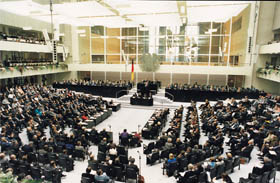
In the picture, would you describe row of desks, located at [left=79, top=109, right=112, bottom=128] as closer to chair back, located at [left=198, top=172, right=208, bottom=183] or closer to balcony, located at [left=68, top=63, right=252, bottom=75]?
chair back, located at [left=198, top=172, right=208, bottom=183]

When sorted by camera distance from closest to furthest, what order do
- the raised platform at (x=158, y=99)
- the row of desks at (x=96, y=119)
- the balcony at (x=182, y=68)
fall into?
1. the row of desks at (x=96, y=119)
2. the raised platform at (x=158, y=99)
3. the balcony at (x=182, y=68)

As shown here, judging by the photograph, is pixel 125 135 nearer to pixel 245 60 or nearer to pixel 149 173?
pixel 149 173

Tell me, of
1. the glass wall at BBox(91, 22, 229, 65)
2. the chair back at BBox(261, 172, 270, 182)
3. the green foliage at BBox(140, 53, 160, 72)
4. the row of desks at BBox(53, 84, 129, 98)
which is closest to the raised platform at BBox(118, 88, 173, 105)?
the row of desks at BBox(53, 84, 129, 98)

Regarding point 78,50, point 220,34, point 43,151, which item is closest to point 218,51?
point 220,34

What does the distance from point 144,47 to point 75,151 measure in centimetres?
2234

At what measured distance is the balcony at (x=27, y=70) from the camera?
18558 mm

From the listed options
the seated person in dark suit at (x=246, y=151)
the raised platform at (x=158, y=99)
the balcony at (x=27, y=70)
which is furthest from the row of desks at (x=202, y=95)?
the balcony at (x=27, y=70)

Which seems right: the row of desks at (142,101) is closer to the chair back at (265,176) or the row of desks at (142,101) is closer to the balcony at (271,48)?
the balcony at (271,48)

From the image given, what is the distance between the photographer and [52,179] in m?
6.58

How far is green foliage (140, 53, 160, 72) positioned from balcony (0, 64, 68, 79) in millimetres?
11627

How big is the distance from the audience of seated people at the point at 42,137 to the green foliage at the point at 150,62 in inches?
375

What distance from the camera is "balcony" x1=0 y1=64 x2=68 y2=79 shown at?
1856 cm

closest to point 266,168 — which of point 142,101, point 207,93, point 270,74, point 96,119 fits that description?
point 96,119

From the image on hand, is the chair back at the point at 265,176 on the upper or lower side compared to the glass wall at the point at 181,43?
lower
